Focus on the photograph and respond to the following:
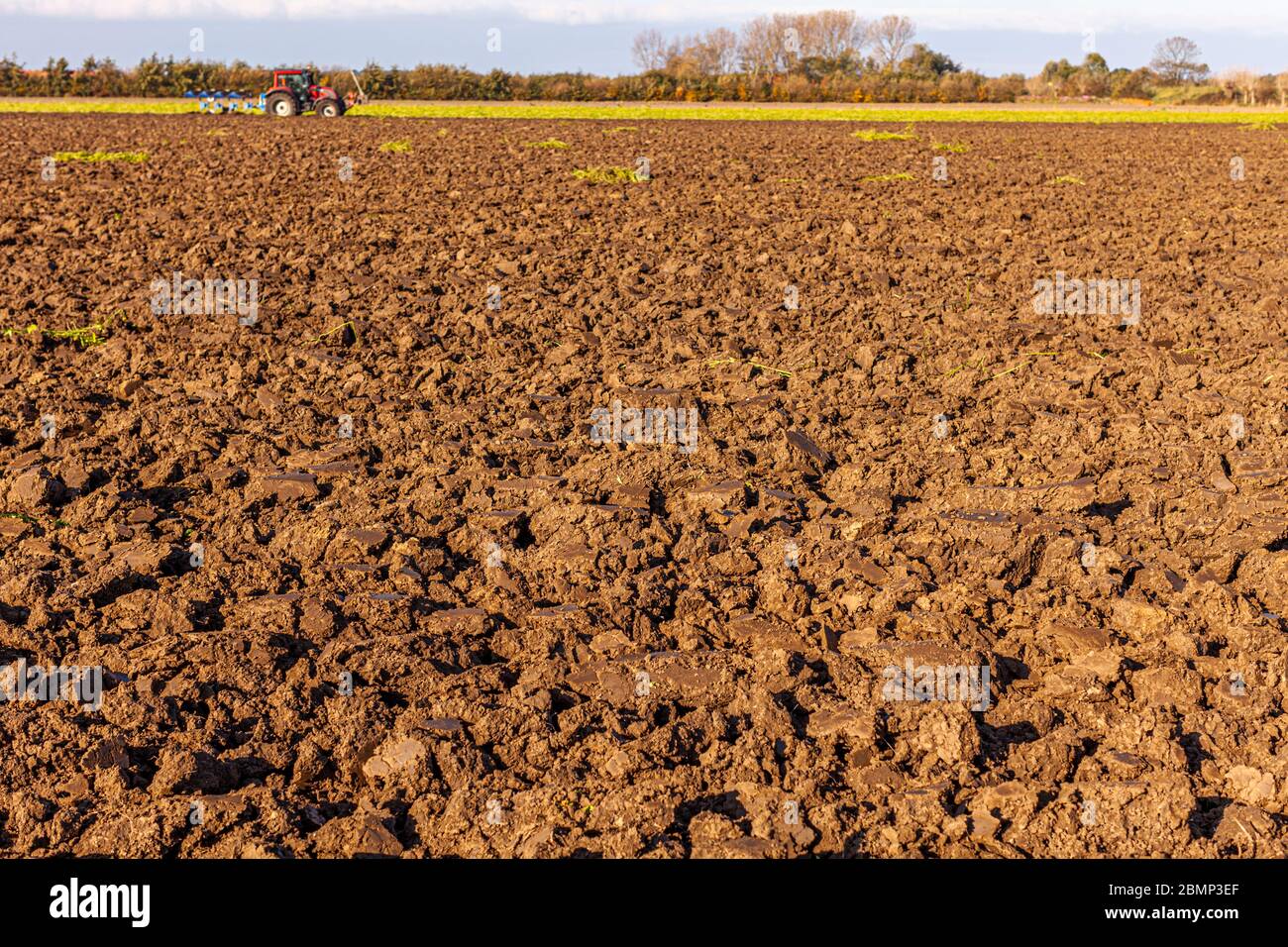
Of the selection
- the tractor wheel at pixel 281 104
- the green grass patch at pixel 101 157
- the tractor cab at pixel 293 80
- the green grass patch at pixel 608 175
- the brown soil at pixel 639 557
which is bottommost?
the brown soil at pixel 639 557

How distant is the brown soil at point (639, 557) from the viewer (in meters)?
3.55

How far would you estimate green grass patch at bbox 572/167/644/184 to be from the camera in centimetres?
1675

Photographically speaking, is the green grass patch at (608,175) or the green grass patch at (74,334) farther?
the green grass patch at (608,175)

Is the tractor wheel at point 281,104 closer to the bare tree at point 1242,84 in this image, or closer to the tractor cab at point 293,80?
the tractor cab at point 293,80

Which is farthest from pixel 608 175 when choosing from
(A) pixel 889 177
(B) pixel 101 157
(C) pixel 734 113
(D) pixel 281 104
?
(C) pixel 734 113

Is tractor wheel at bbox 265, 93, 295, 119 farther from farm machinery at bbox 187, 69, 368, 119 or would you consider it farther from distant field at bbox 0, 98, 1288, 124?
distant field at bbox 0, 98, 1288, 124

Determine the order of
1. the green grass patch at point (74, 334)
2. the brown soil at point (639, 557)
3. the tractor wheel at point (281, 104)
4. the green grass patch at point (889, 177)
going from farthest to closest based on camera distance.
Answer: the tractor wheel at point (281, 104) → the green grass patch at point (889, 177) → the green grass patch at point (74, 334) → the brown soil at point (639, 557)

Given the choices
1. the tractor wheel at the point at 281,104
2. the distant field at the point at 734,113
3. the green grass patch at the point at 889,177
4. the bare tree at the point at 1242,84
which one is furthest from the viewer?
the bare tree at the point at 1242,84

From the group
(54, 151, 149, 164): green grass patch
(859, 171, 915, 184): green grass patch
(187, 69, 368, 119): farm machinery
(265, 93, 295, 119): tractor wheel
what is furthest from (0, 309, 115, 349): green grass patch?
(265, 93, 295, 119): tractor wheel

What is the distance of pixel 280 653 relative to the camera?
14.3 ft

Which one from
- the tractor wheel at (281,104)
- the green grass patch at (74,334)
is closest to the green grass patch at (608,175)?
the green grass patch at (74,334)

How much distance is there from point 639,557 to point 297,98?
3359 cm

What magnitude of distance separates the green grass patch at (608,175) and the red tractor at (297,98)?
20376 millimetres
